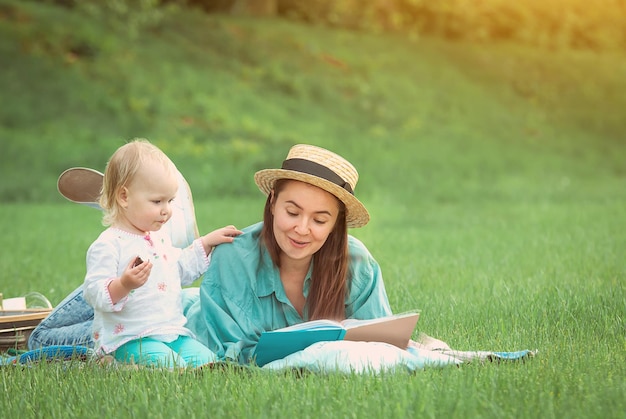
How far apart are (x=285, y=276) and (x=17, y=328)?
1.68 m

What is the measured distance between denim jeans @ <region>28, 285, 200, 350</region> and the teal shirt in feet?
1.82

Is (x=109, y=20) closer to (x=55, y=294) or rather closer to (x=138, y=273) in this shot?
(x=55, y=294)

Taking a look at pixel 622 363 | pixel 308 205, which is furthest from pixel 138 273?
pixel 622 363

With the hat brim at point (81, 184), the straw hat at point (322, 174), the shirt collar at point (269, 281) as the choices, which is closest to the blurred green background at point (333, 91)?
the hat brim at point (81, 184)

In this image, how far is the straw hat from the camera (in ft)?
16.7

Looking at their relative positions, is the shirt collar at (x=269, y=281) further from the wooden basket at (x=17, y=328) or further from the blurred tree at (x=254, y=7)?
the blurred tree at (x=254, y=7)

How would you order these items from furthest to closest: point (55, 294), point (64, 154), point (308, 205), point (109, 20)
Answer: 1. point (109, 20)
2. point (64, 154)
3. point (55, 294)
4. point (308, 205)

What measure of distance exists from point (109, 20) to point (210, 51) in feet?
8.16

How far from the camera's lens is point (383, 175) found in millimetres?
18344

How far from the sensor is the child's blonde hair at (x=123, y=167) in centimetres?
501

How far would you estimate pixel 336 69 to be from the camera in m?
24.5

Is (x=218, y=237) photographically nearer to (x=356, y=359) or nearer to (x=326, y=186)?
(x=326, y=186)

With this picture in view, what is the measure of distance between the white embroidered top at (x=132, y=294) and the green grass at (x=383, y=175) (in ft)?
1.07

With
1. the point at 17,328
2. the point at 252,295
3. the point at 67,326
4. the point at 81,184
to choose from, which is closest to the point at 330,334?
the point at 252,295
